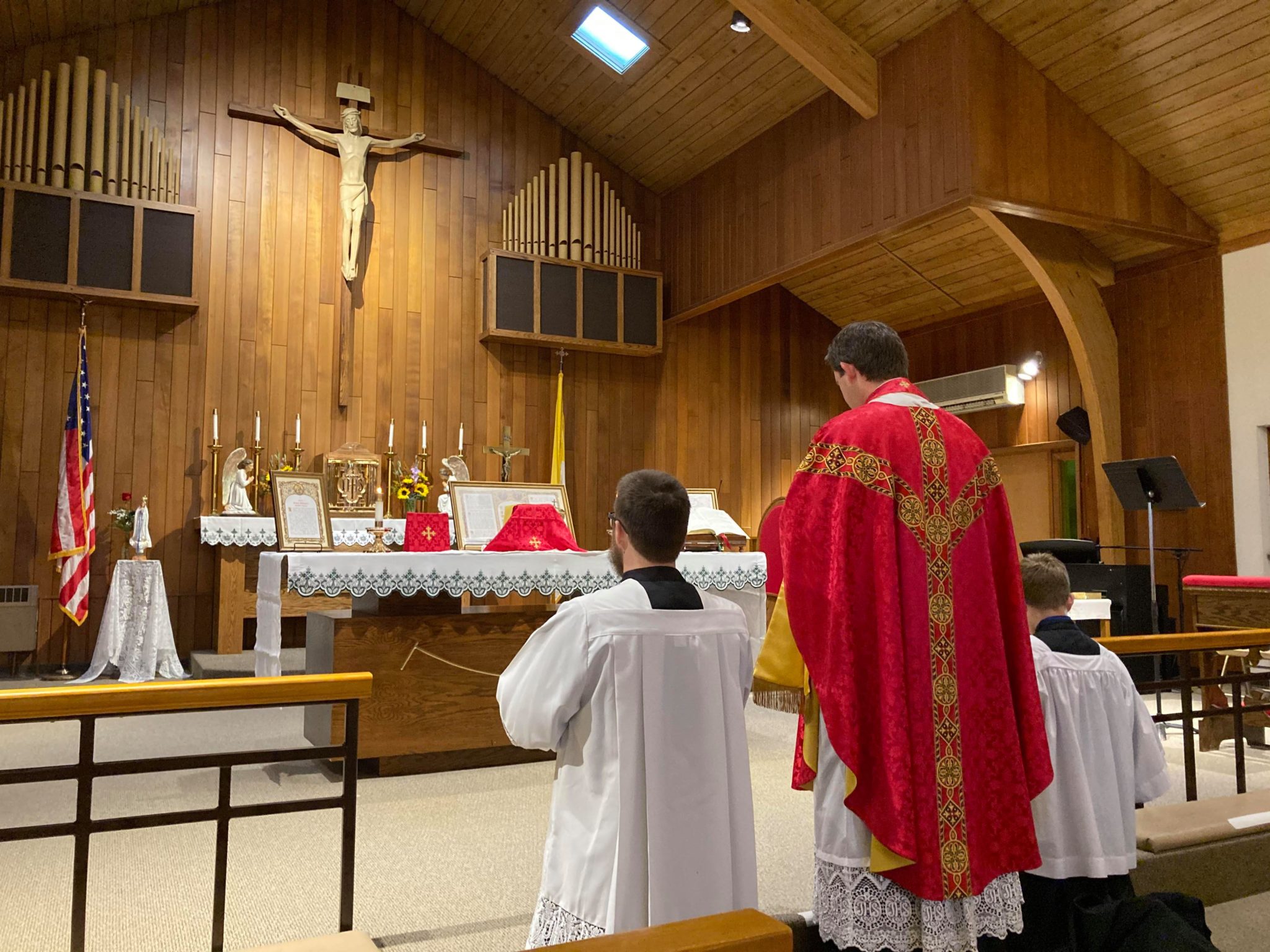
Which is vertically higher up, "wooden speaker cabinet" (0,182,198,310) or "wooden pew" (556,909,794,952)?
"wooden speaker cabinet" (0,182,198,310)

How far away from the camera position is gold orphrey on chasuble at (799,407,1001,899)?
7.04ft

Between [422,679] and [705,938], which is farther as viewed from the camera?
[422,679]

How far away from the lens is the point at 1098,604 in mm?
6176

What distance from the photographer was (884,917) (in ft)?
6.89

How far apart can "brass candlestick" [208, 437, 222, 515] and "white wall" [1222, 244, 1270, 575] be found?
7948 mm

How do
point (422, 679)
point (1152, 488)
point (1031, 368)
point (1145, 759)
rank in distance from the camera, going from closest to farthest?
point (1145, 759)
point (422, 679)
point (1152, 488)
point (1031, 368)

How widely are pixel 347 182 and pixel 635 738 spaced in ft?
25.1

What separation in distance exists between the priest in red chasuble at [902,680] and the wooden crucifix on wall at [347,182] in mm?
6963

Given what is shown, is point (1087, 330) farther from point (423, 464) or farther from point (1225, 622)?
point (423, 464)

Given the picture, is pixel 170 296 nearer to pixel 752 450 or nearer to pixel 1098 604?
pixel 752 450

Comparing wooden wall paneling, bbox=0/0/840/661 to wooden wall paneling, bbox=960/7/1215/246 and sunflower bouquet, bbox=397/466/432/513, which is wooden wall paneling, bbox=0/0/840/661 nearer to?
sunflower bouquet, bbox=397/466/432/513

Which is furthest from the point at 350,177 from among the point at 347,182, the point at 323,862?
the point at 323,862

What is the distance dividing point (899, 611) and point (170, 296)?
23.6 ft

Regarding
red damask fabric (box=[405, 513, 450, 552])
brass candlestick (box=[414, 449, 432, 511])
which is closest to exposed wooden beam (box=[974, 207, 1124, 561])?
brass candlestick (box=[414, 449, 432, 511])
